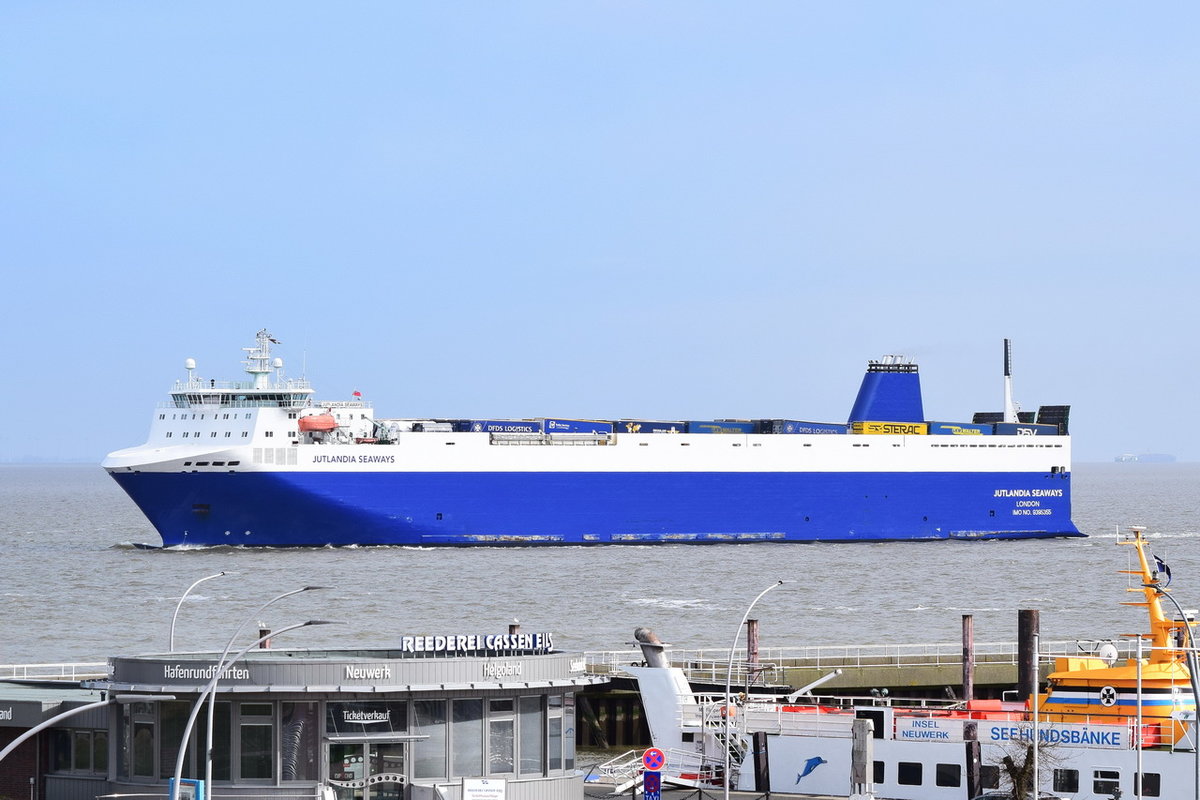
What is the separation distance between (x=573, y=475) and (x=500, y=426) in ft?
10.9

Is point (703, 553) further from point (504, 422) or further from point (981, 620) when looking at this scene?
point (981, 620)

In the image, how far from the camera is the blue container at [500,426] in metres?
67.4

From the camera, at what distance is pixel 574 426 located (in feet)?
231

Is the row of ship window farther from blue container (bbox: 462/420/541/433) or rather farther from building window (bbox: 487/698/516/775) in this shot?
blue container (bbox: 462/420/541/433)

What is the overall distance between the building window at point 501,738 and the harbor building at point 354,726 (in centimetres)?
1

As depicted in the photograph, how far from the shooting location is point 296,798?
59.8ft

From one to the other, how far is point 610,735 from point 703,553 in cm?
3739

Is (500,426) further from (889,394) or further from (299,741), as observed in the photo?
(299,741)

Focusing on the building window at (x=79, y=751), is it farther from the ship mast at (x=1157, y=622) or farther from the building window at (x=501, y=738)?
the ship mast at (x=1157, y=622)

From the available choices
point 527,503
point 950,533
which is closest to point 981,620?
point 527,503

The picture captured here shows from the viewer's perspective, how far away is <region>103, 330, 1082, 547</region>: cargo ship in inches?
2475

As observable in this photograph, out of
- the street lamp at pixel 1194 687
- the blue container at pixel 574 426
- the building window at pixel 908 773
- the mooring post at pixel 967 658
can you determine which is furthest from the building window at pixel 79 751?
the blue container at pixel 574 426

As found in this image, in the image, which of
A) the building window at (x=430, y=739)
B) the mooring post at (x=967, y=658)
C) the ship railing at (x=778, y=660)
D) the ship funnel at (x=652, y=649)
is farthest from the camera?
the ship railing at (x=778, y=660)

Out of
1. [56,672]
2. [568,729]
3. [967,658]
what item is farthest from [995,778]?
[56,672]
